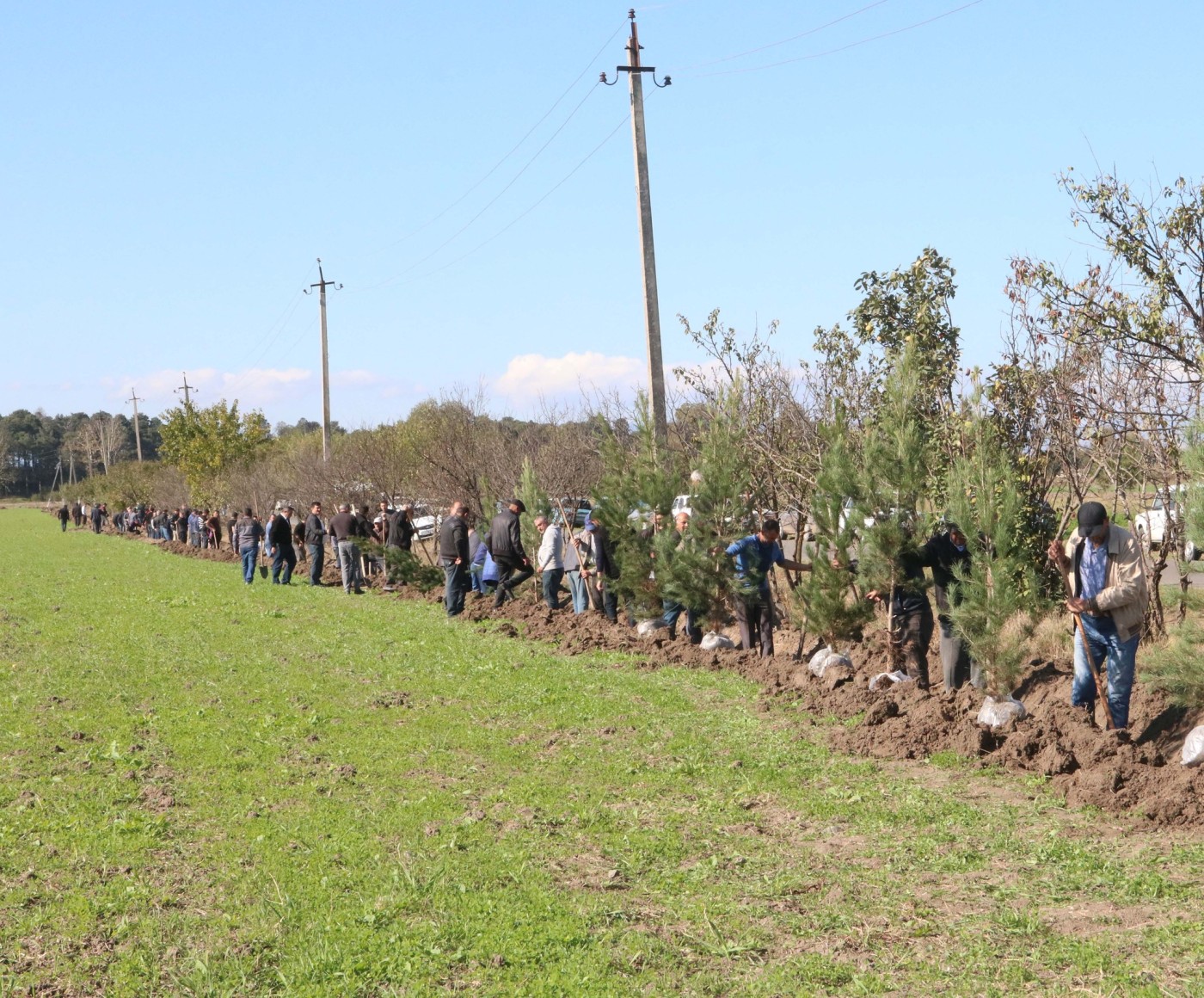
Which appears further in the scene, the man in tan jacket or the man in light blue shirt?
the man in light blue shirt

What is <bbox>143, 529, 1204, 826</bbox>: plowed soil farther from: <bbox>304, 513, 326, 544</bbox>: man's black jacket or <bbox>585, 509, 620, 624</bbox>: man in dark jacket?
<bbox>304, 513, 326, 544</bbox>: man's black jacket

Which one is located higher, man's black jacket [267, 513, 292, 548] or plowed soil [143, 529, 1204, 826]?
man's black jacket [267, 513, 292, 548]

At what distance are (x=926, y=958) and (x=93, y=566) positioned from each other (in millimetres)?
31420

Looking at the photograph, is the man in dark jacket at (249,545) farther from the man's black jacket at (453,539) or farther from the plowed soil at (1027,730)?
the plowed soil at (1027,730)

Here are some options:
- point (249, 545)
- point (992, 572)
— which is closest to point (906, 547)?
point (992, 572)

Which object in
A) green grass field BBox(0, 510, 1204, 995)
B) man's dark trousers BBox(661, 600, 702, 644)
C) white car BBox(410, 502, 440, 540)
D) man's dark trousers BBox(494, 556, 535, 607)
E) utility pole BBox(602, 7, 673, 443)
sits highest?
utility pole BBox(602, 7, 673, 443)

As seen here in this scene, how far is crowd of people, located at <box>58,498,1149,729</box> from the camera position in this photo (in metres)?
8.49

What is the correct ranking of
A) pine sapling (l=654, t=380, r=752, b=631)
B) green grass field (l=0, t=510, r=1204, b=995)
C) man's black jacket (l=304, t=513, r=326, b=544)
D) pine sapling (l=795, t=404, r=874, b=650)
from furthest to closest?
man's black jacket (l=304, t=513, r=326, b=544), pine sapling (l=654, t=380, r=752, b=631), pine sapling (l=795, t=404, r=874, b=650), green grass field (l=0, t=510, r=1204, b=995)

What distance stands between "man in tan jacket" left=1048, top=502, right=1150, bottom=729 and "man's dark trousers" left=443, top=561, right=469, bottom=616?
11250 mm

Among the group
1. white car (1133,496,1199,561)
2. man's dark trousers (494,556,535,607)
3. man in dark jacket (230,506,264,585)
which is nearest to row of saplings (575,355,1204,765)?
white car (1133,496,1199,561)

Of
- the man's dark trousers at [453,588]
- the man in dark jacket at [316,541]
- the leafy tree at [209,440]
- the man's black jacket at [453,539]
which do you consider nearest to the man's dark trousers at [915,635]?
the man's black jacket at [453,539]

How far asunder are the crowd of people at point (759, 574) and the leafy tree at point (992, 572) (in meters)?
0.21

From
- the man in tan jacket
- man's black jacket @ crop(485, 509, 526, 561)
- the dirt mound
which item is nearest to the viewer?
the man in tan jacket

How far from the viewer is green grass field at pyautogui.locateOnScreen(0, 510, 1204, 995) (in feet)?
17.2
